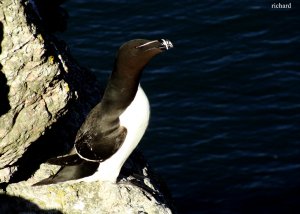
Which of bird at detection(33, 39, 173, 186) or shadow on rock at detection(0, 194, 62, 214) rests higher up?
bird at detection(33, 39, 173, 186)

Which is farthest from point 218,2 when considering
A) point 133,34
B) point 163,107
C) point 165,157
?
point 165,157

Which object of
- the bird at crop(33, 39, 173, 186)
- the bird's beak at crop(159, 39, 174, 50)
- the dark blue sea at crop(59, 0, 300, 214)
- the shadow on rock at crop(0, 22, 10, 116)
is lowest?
the dark blue sea at crop(59, 0, 300, 214)

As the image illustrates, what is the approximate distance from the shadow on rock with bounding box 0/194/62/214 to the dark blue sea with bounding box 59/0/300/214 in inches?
314

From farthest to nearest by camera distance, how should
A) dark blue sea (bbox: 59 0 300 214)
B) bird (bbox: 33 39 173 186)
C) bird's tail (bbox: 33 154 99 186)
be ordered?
dark blue sea (bbox: 59 0 300 214) → bird's tail (bbox: 33 154 99 186) → bird (bbox: 33 39 173 186)

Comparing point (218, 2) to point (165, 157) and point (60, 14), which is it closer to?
point (165, 157)

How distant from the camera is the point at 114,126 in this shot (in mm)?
7309

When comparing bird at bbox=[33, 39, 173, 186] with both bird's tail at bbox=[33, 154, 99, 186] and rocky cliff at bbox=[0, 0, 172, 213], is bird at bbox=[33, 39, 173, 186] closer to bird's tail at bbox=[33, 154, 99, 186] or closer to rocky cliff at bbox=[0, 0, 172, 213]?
bird's tail at bbox=[33, 154, 99, 186]

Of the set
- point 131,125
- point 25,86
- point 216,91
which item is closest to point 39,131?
point 25,86

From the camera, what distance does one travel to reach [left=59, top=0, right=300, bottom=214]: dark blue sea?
619 inches

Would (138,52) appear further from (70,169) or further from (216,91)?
(216,91)

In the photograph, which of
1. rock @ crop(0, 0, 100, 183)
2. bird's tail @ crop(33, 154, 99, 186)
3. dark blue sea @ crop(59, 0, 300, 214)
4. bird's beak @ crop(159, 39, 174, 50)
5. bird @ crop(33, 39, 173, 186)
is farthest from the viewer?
dark blue sea @ crop(59, 0, 300, 214)

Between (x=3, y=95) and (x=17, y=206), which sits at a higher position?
(x=3, y=95)

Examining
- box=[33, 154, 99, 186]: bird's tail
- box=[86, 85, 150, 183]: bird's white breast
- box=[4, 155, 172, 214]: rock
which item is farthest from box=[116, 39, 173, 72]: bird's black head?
box=[4, 155, 172, 214]: rock

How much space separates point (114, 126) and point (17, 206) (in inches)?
50.9
